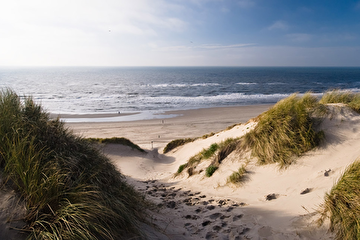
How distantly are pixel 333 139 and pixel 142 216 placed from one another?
5640 mm

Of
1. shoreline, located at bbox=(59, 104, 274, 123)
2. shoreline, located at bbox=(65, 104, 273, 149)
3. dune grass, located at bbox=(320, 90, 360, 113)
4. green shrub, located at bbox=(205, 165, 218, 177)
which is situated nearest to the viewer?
green shrub, located at bbox=(205, 165, 218, 177)

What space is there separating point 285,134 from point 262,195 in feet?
6.46

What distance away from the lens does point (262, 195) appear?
550cm

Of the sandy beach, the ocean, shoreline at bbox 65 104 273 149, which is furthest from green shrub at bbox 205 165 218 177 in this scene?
shoreline at bbox 65 104 273 149

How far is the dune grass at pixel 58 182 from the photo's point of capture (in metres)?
2.73

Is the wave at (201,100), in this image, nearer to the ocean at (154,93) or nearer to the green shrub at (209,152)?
the ocean at (154,93)

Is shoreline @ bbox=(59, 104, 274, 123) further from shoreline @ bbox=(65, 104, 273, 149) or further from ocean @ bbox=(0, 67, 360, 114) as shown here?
ocean @ bbox=(0, 67, 360, 114)

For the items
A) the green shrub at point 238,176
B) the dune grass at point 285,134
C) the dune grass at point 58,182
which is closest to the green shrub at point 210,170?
the green shrub at point 238,176

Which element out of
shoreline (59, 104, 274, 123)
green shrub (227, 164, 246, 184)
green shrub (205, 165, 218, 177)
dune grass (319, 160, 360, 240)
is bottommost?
shoreline (59, 104, 274, 123)

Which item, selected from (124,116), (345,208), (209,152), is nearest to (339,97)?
(209,152)

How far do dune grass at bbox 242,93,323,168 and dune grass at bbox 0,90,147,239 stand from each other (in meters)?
4.06

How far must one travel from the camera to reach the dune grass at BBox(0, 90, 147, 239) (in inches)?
108

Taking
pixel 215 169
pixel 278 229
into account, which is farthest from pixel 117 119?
pixel 278 229

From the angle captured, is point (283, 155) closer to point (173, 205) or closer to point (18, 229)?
point (173, 205)
